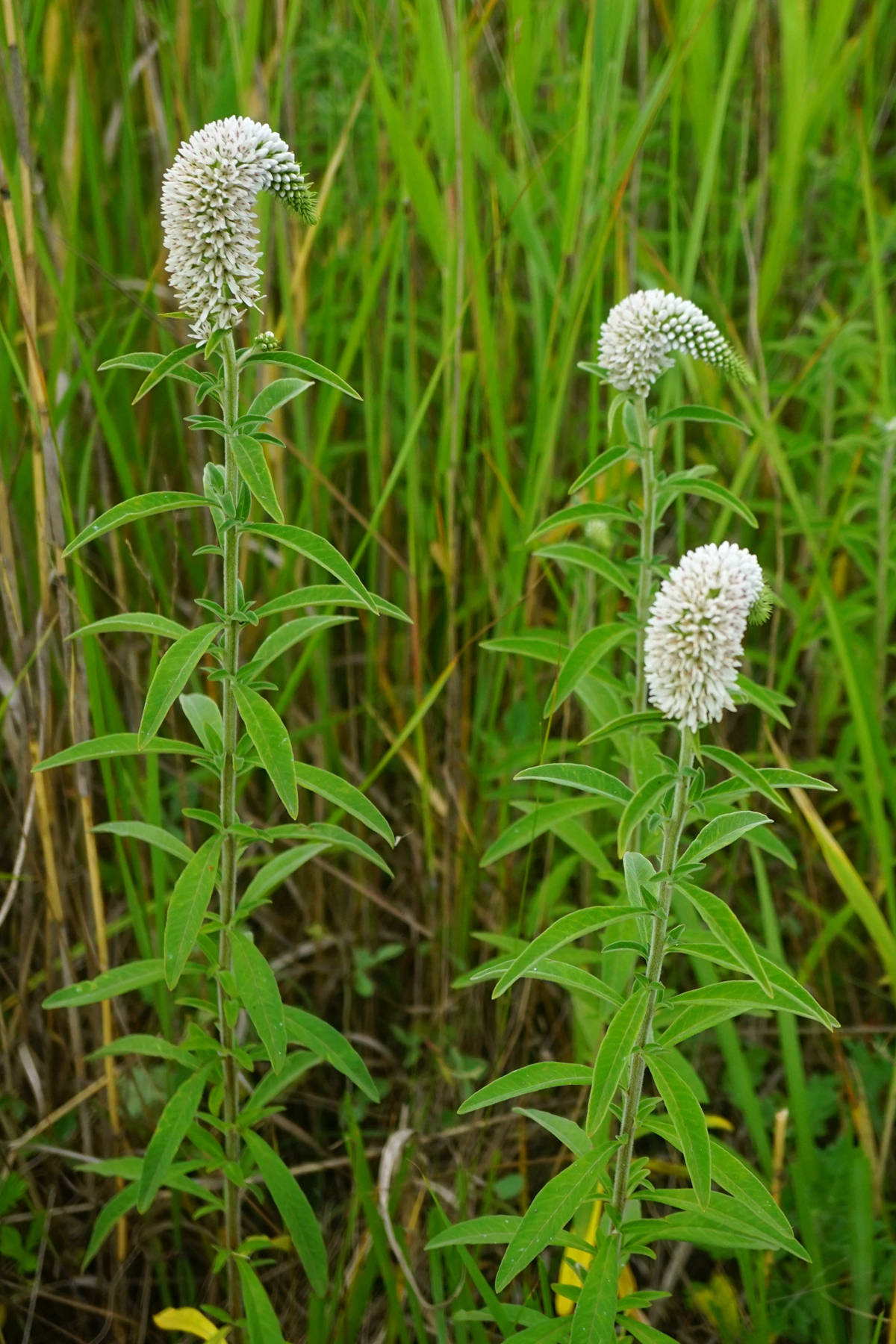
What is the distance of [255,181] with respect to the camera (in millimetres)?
1500

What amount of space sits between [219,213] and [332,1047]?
47.7 inches

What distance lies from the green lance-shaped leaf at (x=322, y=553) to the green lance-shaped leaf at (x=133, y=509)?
0.11 meters

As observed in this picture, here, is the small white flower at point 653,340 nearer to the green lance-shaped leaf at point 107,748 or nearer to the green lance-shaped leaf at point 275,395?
the green lance-shaped leaf at point 275,395

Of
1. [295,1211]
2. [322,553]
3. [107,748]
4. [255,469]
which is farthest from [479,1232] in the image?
[255,469]

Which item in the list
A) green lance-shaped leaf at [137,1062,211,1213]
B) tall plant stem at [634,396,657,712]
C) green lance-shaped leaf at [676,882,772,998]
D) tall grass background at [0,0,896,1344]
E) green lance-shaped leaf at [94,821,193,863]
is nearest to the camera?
green lance-shaped leaf at [676,882,772,998]

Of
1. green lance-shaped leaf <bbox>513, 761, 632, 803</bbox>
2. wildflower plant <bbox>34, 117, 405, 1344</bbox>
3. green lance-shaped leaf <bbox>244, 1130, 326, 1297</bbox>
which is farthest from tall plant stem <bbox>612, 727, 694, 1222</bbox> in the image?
green lance-shaped leaf <bbox>244, 1130, 326, 1297</bbox>

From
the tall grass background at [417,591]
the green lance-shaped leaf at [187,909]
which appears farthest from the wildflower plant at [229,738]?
the tall grass background at [417,591]

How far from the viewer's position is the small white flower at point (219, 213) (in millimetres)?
1479

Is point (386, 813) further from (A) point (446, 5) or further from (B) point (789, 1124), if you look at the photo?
(A) point (446, 5)

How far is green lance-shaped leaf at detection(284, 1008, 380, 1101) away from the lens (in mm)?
1802

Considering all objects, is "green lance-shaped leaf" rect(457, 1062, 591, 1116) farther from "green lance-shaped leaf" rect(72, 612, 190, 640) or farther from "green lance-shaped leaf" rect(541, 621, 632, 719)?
"green lance-shaped leaf" rect(72, 612, 190, 640)

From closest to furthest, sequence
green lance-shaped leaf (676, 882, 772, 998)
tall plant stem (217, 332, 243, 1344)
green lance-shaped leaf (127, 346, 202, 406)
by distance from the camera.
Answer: green lance-shaped leaf (676, 882, 772, 998) → green lance-shaped leaf (127, 346, 202, 406) → tall plant stem (217, 332, 243, 1344)

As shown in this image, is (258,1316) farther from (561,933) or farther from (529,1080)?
(561,933)

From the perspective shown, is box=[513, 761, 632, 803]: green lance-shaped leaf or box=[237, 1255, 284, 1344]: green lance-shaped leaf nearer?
box=[513, 761, 632, 803]: green lance-shaped leaf
